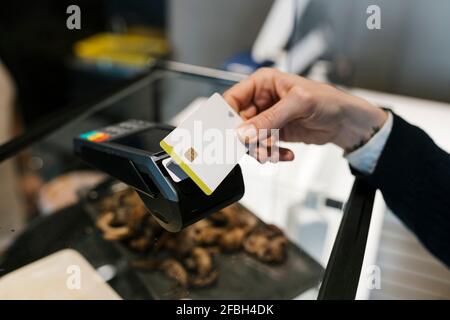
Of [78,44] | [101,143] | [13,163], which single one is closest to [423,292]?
[101,143]

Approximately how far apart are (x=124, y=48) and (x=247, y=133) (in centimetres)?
160

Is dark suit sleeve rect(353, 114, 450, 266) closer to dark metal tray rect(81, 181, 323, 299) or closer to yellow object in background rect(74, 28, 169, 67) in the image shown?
dark metal tray rect(81, 181, 323, 299)

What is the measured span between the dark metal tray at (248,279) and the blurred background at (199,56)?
0.04 meters

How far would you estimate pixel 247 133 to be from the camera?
1.77 feet

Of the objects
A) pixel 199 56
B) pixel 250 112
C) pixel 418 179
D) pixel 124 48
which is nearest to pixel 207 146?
pixel 250 112

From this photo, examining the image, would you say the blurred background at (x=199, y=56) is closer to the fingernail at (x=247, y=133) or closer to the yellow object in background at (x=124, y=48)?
the yellow object in background at (x=124, y=48)

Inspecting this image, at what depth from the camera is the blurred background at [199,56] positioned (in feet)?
2.63

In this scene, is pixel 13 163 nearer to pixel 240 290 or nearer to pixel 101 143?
pixel 101 143

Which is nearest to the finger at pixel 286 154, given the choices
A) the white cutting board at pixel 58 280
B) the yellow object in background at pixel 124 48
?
the white cutting board at pixel 58 280

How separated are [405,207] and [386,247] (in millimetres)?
97

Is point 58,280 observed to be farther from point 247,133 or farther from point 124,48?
point 124,48

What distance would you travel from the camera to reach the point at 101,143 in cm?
62

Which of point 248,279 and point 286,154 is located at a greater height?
point 286,154

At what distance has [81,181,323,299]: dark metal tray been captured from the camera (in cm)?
62
